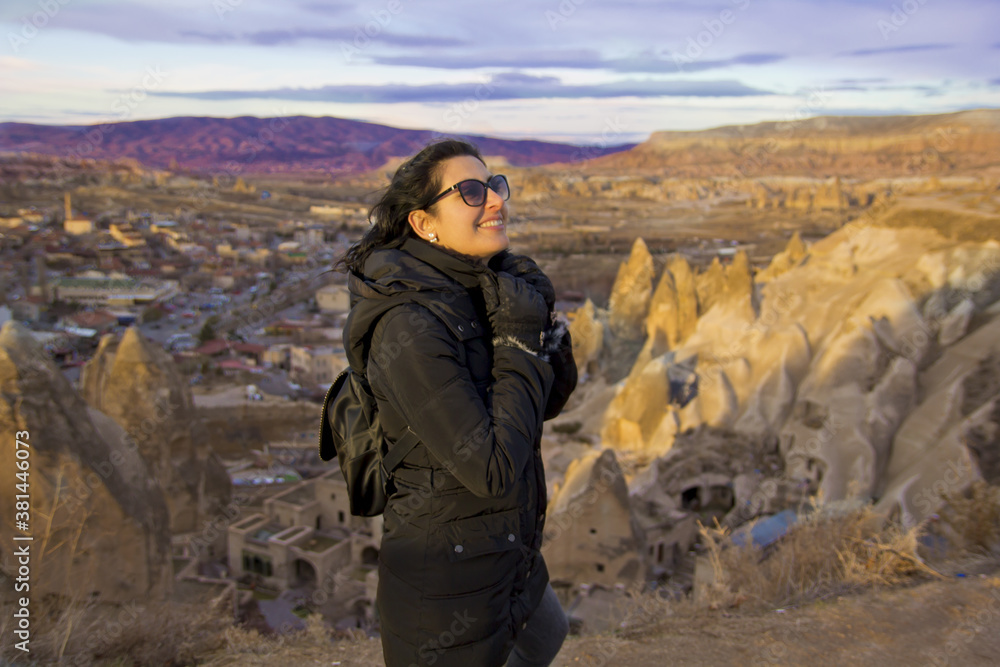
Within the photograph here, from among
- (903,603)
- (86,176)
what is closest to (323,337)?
(903,603)

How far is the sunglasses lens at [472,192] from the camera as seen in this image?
1.52 meters

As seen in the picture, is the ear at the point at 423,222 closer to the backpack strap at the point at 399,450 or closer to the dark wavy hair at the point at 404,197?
the dark wavy hair at the point at 404,197

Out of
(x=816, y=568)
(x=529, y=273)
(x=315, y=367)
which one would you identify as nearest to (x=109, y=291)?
(x=315, y=367)

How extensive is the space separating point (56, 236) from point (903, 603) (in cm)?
4757

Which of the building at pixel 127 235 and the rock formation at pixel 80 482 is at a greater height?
the rock formation at pixel 80 482

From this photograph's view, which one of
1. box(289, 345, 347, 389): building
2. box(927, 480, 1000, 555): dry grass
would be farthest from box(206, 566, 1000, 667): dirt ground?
box(289, 345, 347, 389): building

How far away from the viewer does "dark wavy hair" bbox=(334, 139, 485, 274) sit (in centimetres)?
155

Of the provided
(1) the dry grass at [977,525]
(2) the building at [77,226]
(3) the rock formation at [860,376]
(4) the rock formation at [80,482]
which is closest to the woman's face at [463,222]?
(1) the dry grass at [977,525]

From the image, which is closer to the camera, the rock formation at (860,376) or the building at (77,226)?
the rock formation at (860,376)

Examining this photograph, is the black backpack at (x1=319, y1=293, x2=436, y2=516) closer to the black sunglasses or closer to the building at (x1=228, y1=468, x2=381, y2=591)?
the black sunglasses

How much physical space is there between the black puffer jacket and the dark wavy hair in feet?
0.38

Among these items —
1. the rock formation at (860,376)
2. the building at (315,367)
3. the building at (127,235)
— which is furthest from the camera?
the building at (127,235)

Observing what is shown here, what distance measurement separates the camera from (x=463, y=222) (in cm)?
152

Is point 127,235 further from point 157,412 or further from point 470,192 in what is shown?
point 470,192
